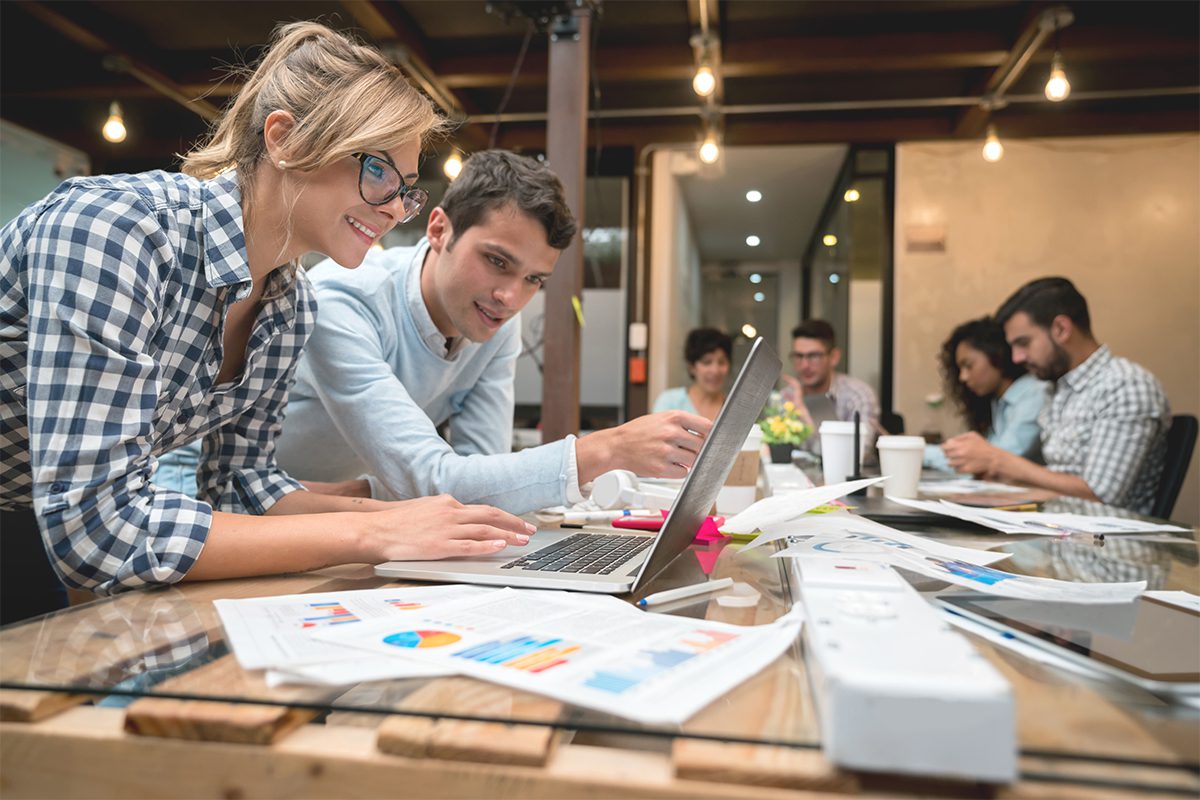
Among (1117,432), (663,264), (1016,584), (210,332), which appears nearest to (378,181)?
(210,332)

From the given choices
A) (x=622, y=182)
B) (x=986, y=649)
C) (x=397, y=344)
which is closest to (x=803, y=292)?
(x=622, y=182)

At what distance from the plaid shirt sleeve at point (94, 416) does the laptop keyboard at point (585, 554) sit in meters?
0.33

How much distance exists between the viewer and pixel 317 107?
105 centimetres

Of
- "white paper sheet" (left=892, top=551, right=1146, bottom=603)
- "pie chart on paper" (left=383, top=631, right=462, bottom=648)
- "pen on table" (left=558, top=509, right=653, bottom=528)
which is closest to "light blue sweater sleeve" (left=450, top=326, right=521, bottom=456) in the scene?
"pen on table" (left=558, top=509, right=653, bottom=528)

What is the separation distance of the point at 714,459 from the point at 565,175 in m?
2.02

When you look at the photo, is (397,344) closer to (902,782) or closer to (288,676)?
(288,676)

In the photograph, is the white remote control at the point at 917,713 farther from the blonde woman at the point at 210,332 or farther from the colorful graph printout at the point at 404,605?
the blonde woman at the point at 210,332

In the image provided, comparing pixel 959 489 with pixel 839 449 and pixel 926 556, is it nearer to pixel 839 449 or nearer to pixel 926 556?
pixel 839 449

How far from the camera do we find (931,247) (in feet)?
17.8

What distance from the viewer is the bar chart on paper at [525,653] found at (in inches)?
20.0

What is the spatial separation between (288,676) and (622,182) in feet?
18.5

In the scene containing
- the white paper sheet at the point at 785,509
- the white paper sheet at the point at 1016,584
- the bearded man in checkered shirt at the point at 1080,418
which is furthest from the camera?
the bearded man in checkered shirt at the point at 1080,418

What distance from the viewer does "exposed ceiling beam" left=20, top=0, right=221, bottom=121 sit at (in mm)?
4180

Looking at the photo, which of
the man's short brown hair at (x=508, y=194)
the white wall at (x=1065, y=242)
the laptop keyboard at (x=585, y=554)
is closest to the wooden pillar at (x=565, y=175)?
the man's short brown hair at (x=508, y=194)
